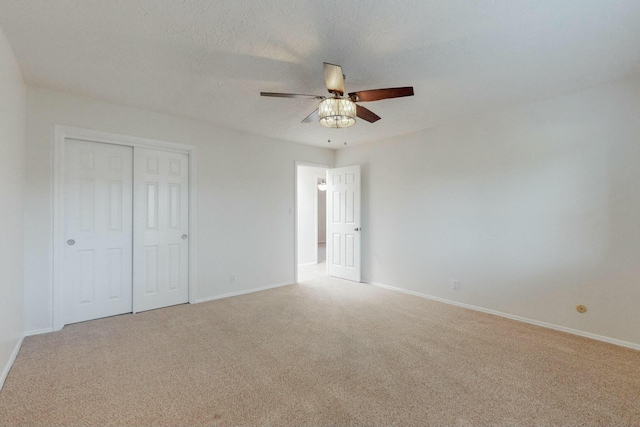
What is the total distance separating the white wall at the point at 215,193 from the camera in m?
3.02

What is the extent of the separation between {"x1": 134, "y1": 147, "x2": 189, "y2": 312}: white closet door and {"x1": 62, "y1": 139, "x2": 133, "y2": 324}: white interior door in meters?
0.11

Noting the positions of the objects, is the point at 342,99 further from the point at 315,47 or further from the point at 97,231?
the point at 97,231

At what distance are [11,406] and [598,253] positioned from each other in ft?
16.0

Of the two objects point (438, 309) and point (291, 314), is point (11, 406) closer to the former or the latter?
point (291, 314)

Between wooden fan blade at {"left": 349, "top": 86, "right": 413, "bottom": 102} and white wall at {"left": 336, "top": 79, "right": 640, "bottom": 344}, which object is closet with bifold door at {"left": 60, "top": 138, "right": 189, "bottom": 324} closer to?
wooden fan blade at {"left": 349, "top": 86, "right": 413, "bottom": 102}

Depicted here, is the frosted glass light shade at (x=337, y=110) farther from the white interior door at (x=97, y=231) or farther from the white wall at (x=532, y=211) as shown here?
the white interior door at (x=97, y=231)

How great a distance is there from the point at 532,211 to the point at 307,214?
484 centimetres

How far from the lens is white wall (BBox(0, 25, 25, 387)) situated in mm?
2143

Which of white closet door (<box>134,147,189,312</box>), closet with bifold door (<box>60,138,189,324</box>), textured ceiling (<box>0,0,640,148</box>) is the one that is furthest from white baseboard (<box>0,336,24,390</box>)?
textured ceiling (<box>0,0,640,148</box>)

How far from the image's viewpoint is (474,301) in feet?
12.7

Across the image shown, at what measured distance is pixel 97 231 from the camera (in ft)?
11.2

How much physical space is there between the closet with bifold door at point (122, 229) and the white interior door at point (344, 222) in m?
2.60

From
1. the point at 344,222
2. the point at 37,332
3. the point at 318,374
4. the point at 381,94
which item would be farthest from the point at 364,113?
the point at 37,332

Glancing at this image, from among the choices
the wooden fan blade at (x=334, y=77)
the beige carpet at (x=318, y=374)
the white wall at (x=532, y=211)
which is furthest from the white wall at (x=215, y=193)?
the wooden fan blade at (x=334, y=77)
